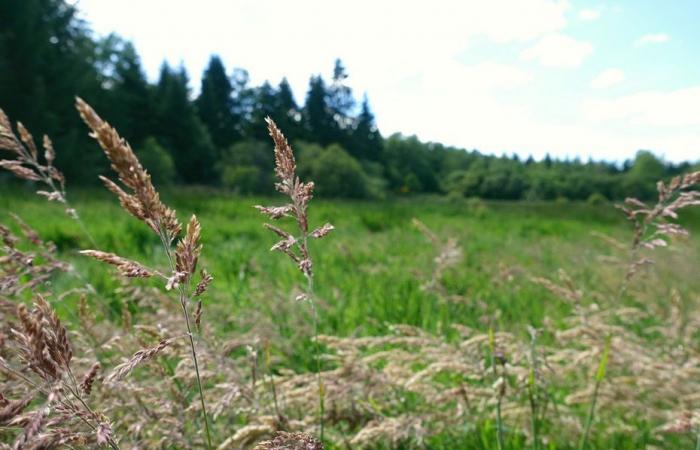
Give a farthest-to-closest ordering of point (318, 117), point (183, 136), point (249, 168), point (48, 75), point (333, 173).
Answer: point (318, 117) < point (183, 136) < point (249, 168) < point (333, 173) < point (48, 75)

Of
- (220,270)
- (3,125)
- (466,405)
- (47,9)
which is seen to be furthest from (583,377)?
(47,9)

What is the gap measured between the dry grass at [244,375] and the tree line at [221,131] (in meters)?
13.3

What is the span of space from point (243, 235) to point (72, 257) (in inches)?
130

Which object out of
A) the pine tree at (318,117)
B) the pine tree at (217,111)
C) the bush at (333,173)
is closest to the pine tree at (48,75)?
the bush at (333,173)

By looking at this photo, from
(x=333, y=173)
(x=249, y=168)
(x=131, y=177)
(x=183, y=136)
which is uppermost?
(x=183, y=136)

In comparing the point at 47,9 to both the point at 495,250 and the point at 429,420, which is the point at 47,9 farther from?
the point at 429,420

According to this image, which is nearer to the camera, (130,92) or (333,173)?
(333,173)

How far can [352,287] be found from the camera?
4.49 metres

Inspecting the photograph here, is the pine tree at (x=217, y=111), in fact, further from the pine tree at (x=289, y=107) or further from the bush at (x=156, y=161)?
the bush at (x=156, y=161)

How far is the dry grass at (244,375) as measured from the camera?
2.10 ft

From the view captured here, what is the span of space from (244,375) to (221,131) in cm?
5417

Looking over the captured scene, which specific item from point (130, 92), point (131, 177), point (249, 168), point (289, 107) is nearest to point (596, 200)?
point (289, 107)

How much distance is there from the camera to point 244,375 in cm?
181

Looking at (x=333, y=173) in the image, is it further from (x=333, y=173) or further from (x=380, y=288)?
(x=380, y=288)
